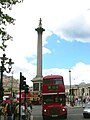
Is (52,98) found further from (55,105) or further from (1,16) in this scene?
(1,16)

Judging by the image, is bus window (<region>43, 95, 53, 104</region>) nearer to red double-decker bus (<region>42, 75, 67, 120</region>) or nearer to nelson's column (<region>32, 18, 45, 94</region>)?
red double-decker bus (<region>42, 75, 67, 120</region>)

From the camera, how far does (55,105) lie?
3931 centimetres

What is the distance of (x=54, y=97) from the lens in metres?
39.3

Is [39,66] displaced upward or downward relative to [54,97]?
upward

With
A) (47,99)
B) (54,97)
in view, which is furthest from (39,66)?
(54,97)

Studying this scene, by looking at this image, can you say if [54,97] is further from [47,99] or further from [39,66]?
[39,66]

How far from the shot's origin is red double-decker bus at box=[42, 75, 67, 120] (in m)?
38.8

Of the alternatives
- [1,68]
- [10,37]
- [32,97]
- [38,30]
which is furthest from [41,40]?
[10,37]

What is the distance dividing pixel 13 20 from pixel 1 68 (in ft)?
29.1

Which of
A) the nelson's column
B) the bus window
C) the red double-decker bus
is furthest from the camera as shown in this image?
the nelson's column

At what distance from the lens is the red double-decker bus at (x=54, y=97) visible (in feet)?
127

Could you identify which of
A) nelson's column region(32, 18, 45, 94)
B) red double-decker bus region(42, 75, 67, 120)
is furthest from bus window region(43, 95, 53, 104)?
nelson's column region(32, 18, 45, 94)

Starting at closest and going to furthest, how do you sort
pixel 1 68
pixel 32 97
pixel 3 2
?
pixel 3 2 < pixel 1 68 < pixel 32 97

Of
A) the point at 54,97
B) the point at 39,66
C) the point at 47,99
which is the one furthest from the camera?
the point at 39,66
